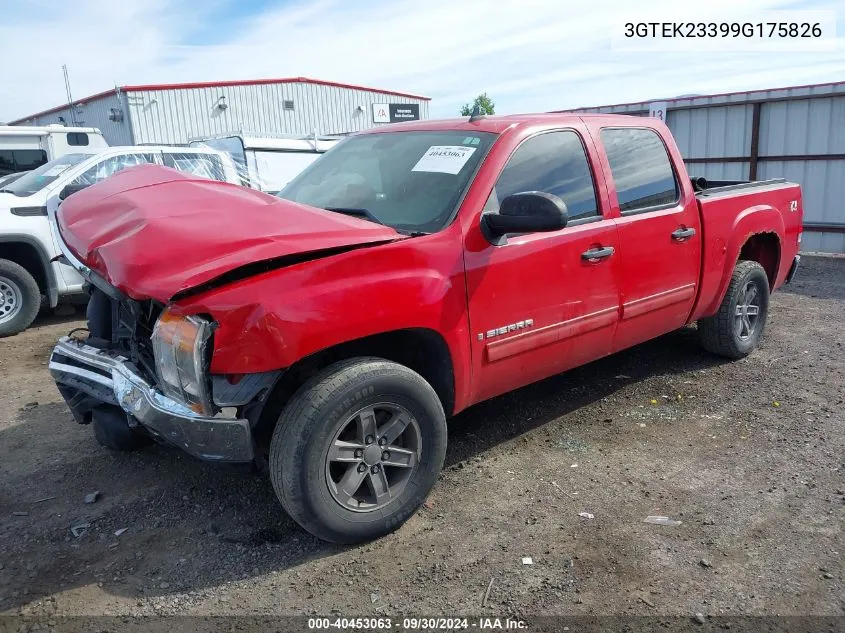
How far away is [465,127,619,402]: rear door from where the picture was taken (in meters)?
3.41

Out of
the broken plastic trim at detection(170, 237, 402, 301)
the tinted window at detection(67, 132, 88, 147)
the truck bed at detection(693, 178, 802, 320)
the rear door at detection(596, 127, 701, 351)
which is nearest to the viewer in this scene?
the broken plastic trim at detection(170, 237, 402, 301)

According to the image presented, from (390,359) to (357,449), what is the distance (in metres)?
0.53

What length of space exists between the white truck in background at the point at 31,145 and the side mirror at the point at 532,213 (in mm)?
13126

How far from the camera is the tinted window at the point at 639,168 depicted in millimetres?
4215

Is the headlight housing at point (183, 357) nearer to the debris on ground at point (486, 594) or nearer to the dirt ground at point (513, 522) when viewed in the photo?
the dirt ground at point (513, 522)

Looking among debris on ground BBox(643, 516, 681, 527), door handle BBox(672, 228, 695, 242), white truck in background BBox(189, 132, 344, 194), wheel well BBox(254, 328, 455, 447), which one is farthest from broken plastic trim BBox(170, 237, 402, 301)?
white truck in background BBox(189, 132, 344, 194)

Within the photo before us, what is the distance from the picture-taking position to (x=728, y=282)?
5141 mm

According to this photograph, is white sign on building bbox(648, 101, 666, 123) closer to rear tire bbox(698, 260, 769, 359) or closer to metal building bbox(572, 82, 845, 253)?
metal building bbox(572, 82, 845, 253)

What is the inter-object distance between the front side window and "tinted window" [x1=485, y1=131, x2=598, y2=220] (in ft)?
17.3

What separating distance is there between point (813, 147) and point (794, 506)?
1006 centimetres

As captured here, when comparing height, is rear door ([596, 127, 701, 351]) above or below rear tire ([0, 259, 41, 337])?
above

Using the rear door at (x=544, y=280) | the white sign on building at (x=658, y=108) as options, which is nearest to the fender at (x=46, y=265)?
the rear door at (x=544, y=280)

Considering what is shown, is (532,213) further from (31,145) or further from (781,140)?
(31,145)

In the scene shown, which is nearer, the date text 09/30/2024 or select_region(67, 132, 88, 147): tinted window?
the date text 09/30/2024
